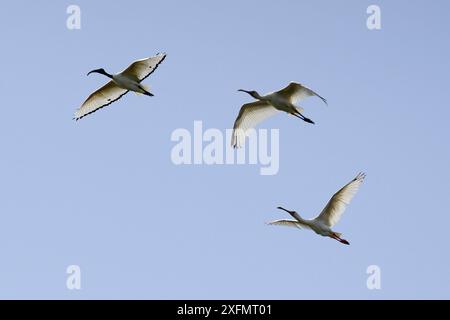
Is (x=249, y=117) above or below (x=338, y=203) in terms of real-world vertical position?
above

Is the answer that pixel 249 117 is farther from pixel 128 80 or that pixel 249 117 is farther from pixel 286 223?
pixel 128 80

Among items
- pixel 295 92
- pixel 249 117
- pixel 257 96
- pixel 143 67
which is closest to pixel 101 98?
pixel 143 67

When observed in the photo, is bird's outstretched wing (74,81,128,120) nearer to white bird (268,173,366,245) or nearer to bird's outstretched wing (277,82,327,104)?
bird's outstretched wing (277,82,327,104)

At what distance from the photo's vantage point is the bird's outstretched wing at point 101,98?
1335 inches

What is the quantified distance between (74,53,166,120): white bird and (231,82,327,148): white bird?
3567 mm

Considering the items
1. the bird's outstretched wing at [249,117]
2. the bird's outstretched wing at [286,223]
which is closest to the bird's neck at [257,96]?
the bird's outstretched wing at [249,117]

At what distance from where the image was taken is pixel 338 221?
1232 inches

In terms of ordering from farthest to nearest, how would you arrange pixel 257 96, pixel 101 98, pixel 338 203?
pixel 101 98
pixel 257 96
pixel 338 203

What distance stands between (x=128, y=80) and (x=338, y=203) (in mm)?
7144

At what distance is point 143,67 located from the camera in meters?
31.1
